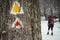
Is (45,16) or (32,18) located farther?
(45,16)

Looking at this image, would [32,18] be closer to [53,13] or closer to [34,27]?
[34,27]

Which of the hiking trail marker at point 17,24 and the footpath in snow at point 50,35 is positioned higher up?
the hiking trail marker at point 17,24

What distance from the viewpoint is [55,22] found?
1.18 m

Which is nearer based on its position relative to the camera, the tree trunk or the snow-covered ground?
the tree trunk

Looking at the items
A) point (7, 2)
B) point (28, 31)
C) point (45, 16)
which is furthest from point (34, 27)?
point (45, 16)

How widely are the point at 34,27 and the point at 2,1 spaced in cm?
16

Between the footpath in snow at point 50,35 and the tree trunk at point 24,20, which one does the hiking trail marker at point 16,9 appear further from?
A: the footpath in snow at point 50,35

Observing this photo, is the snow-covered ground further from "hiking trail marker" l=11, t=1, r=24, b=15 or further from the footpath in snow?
"hiking trail marker" l=11, t=1, r=24, b=15

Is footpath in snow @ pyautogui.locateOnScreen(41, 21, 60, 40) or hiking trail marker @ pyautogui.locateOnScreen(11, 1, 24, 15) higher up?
hiking trail marker @ pyautogui.locateOnScreen(11, 1, 24, 15)

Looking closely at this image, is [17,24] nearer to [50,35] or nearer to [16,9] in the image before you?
[16,9]

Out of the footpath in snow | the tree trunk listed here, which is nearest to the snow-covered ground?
the footpath in snow

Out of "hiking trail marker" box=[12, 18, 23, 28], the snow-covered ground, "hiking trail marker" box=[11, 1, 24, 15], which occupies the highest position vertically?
"hiking trail marker" box=[11, 1, 24, 15]

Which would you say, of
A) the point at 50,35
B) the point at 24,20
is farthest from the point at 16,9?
the point at 50,35

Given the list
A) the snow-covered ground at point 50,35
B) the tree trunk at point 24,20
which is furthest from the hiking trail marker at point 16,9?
the snow-covered ground at point 50,35
